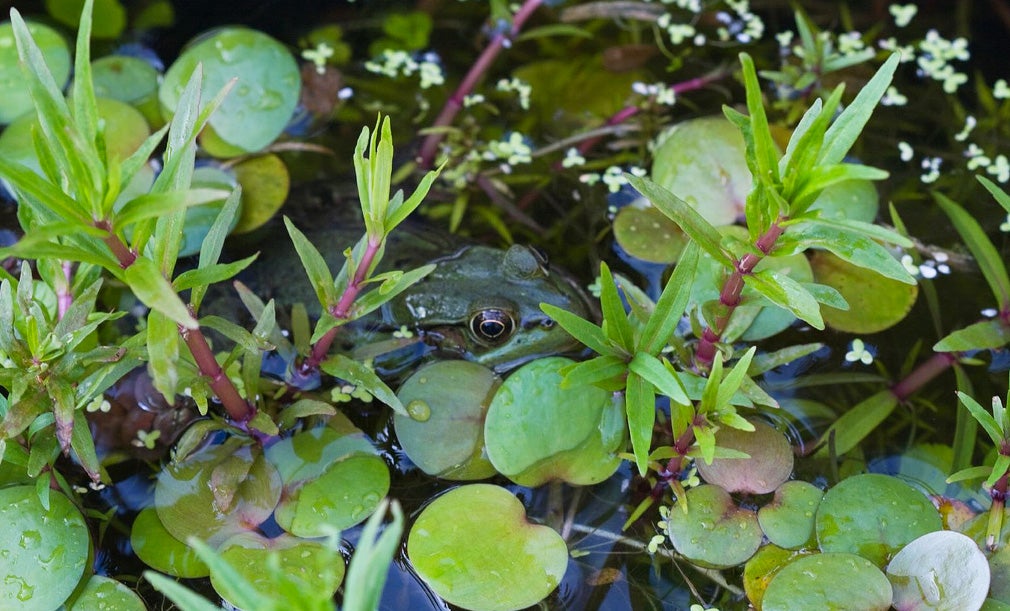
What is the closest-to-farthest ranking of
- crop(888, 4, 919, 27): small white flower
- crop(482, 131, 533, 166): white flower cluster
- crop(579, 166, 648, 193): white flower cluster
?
crop(579, 166, 648, 193): white flower cluster < crop(482, 131, 533, 166): white flower cluster < crop(888, 4, 919, 27): small white flower

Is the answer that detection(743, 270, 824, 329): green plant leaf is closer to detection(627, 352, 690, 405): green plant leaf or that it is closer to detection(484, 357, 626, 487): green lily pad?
detection(627, 352, 690, 405): green plant leaf

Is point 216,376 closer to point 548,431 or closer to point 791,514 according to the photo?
point 548,431

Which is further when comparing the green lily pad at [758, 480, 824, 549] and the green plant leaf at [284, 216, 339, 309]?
the green lily pad at [758, 480, 824, 549]

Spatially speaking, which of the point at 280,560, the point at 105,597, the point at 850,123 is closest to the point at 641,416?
the point at 850,123

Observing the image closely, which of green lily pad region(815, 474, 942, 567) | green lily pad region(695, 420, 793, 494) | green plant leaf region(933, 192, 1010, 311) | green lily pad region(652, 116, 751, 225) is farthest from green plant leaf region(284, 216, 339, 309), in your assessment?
green plant leaf region(933, 192, 1010, 311)

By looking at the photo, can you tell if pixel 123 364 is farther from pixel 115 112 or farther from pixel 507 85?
pixel 507 85

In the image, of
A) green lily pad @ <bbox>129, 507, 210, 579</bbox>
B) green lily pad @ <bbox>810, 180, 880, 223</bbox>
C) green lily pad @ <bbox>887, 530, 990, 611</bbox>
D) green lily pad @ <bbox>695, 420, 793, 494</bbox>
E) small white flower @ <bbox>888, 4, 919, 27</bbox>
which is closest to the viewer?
green lily pad @ <bbox>887, 530, 990, 611</bbox>
